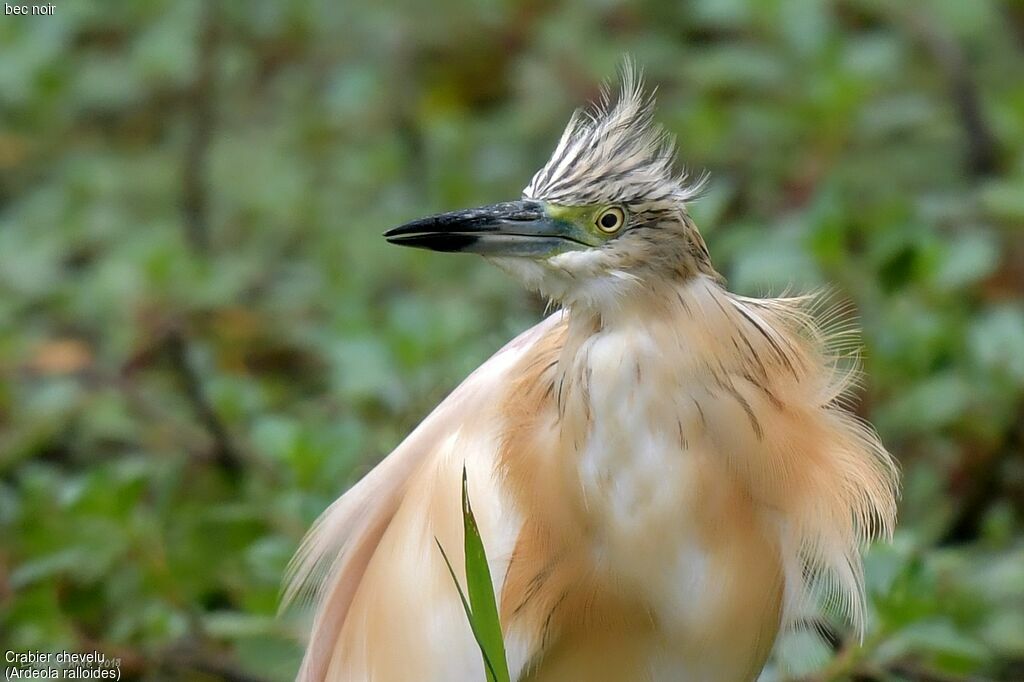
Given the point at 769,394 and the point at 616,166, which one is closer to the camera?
the point at 616,166

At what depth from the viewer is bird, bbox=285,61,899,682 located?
191cm

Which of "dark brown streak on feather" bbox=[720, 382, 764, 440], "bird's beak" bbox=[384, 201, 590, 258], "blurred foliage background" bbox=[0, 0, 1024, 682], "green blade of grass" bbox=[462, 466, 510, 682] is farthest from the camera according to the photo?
"blurred foliage background" bbox=[0, 0, 1024, 682]

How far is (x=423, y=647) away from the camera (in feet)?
7.02

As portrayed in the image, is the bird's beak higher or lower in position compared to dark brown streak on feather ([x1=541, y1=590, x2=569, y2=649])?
higher

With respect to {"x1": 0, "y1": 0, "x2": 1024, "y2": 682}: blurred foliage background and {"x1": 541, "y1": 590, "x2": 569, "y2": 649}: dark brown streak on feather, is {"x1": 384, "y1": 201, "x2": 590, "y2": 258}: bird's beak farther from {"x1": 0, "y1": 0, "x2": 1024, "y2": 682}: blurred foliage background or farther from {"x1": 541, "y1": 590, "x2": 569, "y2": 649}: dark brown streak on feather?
{"x1": 0, "y1": 0, "x2": 1024, "y2": 682}: blurred foliage background

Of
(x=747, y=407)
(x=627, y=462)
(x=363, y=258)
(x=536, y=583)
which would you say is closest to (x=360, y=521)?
(x=536, y=583)

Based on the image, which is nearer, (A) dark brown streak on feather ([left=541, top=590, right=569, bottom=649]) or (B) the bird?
(B) the bird

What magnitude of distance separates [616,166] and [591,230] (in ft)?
0.31

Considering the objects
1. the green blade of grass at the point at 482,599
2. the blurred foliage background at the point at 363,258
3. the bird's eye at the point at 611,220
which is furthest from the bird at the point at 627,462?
the blurred foliage background at the point at 363,258

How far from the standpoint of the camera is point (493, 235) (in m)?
1.88

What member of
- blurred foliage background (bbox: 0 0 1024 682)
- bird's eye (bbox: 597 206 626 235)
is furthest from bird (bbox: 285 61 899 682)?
blurred foliage background (bbox: 0 0 1024 682)

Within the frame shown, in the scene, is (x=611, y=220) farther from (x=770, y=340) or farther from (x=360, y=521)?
(x=360, y=521)

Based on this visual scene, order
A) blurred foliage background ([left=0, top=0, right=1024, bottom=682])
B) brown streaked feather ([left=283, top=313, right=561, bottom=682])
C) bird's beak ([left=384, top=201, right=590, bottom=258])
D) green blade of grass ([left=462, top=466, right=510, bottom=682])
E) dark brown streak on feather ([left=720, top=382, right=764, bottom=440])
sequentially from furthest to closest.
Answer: blurred foliage background ([left=0, top=0, right=1024, bottom=682]) < brown streaked feather ([left=283, top=313, right=561, bottom=682]) < dark brown streak on feather ([left=720, top=382, right=764, bottom=440]) < bird's beak ([left=384, top=201, right=590, bottom=258]) < green blade of grass ([left=462, top=466, right=510, bottom=682])

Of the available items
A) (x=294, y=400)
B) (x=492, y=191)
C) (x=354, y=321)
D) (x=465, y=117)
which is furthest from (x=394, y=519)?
(x=465, y=117)
